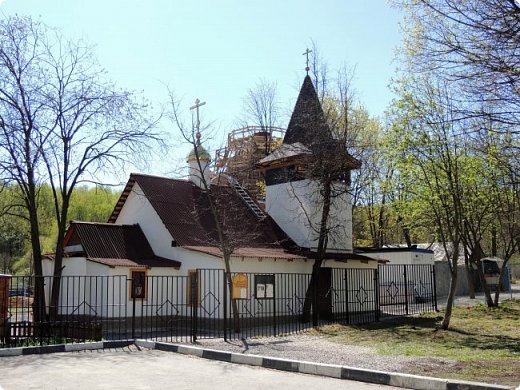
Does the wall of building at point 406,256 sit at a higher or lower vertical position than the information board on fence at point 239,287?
higher

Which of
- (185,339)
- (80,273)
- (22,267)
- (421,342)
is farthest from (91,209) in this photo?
(421,342)

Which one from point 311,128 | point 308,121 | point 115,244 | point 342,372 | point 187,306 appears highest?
point 308,121

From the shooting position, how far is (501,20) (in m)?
8.66

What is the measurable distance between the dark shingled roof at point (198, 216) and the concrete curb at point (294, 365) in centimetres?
836

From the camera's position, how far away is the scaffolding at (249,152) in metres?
38.8

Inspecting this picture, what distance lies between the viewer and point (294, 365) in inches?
441

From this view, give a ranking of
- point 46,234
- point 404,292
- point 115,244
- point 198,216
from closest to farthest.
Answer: point 115,244
point 198,216
point 404,292
point 46,234

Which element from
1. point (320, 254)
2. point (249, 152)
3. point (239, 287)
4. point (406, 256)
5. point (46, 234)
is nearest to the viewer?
point (239, 287)

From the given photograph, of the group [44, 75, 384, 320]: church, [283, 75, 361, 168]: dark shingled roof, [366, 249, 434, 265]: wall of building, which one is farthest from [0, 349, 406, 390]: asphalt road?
[366, 249, 434, 265]: wall of building

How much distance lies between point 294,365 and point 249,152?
1154 inches

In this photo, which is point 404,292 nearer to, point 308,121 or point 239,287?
point 308,121

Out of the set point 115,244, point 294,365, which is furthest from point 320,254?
point 294,365

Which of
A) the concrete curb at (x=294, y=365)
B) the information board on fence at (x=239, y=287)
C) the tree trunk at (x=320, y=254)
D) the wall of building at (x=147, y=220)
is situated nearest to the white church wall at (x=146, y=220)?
the wall of building at (x=147, y=220)

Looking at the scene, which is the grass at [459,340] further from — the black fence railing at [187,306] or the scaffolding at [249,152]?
the scaffolding at [249,152]
